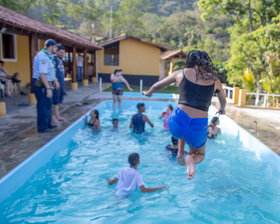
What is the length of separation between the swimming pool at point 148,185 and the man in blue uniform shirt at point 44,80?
2.18 feet

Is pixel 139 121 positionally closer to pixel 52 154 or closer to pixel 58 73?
pixel 58 73

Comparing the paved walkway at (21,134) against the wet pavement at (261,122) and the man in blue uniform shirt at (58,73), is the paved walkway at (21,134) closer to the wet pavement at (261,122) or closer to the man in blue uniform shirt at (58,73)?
the man in blue uniform shirt at (58,73)

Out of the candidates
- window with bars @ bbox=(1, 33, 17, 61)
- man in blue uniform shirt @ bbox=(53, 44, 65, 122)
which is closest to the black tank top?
man in blue uniform shirt @ bbox=(53, 44, 65, 122)

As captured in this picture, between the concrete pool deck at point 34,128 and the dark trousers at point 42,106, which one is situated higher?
the dark trousers at point 42,106

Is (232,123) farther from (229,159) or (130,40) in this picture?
(130,40)

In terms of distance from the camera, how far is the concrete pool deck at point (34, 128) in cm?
516

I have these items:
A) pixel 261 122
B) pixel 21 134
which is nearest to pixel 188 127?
pixel 21 134

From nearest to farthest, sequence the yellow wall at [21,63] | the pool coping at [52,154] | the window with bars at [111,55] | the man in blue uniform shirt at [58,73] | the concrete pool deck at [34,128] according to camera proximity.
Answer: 1. the pool coping at [52,154]
2. the concrete pool deck at [34,128]
3. the man in blue uniform shirt at [58,73]
4. the yellow wall at [21,63]
5. the window with bars at [111,55]

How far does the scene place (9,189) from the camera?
4211 mm

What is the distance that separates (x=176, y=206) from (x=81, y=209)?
→ 1.65 m

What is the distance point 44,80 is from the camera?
240 inches

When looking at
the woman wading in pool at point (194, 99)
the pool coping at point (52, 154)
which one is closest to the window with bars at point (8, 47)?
the pool coping at point (52, 154)

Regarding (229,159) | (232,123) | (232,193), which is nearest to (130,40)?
(232,123)

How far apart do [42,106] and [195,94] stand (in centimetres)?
456
